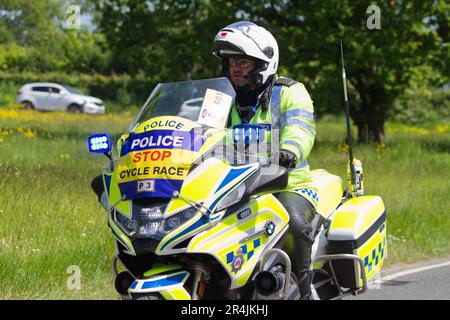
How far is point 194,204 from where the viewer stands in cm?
452

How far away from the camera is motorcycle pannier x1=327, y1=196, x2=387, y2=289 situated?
5.88m

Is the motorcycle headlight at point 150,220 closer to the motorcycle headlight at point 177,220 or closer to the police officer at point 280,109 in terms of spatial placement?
the motorcycle headlight at point 177,220

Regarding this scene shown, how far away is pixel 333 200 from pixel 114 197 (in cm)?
201

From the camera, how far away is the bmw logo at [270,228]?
16.2 feet

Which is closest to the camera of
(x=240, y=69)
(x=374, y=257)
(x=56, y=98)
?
(x=240, y=69)

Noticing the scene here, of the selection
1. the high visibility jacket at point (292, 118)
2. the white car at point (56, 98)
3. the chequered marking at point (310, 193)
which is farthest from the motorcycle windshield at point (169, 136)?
the white car at point (56, 98)

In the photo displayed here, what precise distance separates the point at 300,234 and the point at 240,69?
44.6 inches

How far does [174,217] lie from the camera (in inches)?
177

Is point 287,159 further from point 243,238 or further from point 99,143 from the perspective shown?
point 99,143

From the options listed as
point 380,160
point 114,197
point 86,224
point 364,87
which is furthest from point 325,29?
point 114,197

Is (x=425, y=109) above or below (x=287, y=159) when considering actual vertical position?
below

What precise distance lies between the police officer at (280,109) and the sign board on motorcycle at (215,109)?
43cm

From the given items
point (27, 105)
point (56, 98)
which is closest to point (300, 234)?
point (27, 105)

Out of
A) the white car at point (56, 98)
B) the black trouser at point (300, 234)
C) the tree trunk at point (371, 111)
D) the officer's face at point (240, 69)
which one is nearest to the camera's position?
the black trouser at point (300, 234)
